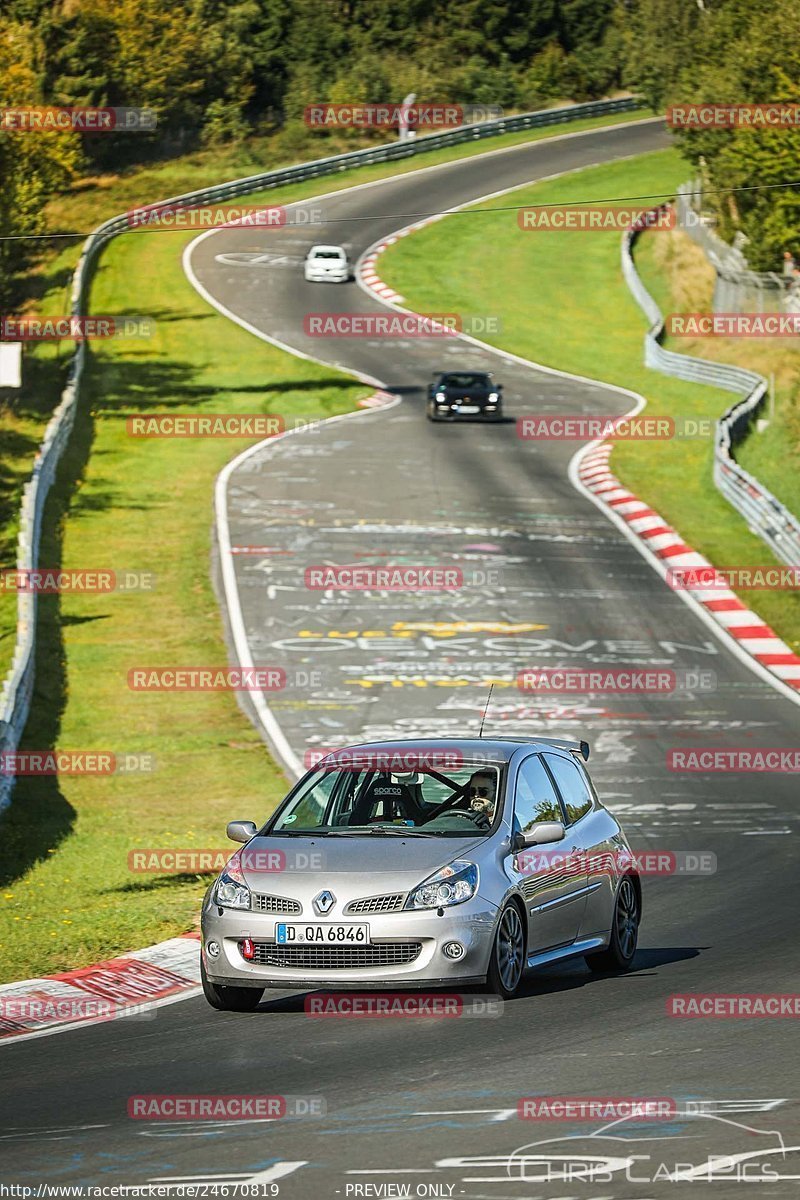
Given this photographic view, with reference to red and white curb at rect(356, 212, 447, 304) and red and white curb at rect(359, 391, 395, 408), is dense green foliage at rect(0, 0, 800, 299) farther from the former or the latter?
red and white curb at rect(359, 391, 395, 408)

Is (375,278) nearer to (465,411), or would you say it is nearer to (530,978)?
(465,411)

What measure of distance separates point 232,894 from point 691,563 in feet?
78.9

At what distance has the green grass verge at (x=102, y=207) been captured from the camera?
4400cm

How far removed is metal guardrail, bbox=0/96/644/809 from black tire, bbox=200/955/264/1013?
905 cm

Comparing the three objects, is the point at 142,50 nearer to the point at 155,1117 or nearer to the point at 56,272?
the point at 56,272

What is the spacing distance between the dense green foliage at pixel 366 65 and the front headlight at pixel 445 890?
44.5m

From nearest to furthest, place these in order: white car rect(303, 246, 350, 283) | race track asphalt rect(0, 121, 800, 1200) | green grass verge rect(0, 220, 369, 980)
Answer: race track asphalt rect(0, 121, 800, 1200) < green grass verge rect(0, 220, 369, 980) < white car rect(303, 246, 350, 283)

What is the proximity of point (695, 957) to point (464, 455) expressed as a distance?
31487 mm

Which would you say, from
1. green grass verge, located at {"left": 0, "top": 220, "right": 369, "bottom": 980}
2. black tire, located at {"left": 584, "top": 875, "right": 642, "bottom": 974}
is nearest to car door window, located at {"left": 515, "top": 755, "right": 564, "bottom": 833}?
black tire, located at {"left": 584, "top": 875, "right": 642, "bottom": 974}

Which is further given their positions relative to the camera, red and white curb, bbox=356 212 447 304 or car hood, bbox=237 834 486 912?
red and white curb, bbox=356 212 447 304

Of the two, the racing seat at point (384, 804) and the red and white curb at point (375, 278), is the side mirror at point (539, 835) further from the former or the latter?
the red and white curb at point (375, 278)

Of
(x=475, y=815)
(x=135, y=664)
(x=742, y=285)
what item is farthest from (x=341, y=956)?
(x=742, y=285)

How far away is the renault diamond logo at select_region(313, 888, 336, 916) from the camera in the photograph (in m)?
10.6

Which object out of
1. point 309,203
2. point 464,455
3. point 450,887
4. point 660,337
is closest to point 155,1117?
point 450,887
